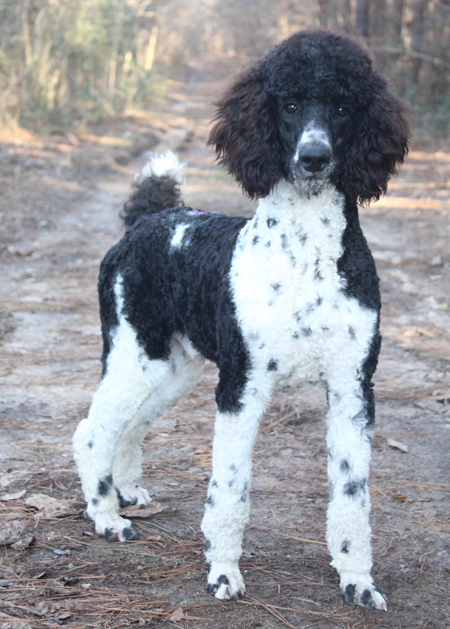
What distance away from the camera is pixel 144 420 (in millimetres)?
3326

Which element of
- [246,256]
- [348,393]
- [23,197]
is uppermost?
[246,256]

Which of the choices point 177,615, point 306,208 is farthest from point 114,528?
point 306,208

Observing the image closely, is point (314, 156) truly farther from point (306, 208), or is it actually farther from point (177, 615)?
point (177, 615)

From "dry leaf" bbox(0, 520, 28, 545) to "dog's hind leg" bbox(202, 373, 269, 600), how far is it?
2.75 feet

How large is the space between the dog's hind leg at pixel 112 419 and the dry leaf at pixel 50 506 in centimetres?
15

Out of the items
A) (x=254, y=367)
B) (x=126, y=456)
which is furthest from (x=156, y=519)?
(x=254, y=367)

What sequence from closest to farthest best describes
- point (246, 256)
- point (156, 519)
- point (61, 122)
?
1. point (246, 256)
2. point (156, 519)
3. point (61, 122)

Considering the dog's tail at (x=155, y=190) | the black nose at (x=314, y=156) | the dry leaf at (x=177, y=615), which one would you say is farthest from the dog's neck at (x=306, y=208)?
the dry leaf at (x=177, y=615)

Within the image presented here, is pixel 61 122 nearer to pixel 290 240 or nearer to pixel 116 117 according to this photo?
pixel 116 117

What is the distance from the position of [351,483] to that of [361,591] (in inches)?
15.8

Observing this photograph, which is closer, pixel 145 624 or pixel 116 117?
pixel 145 624

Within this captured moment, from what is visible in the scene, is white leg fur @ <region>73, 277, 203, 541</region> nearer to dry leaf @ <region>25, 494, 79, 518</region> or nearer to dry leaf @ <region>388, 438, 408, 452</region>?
dry leaf @ <region>25, 494, 79, 518</region>

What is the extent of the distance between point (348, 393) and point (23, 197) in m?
7.84

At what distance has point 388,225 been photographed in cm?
916
